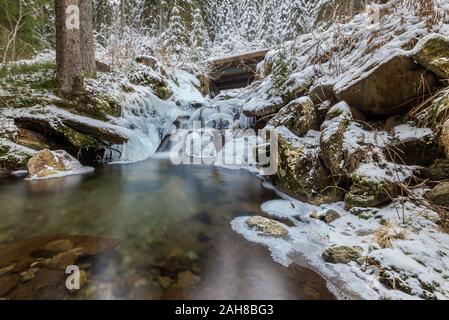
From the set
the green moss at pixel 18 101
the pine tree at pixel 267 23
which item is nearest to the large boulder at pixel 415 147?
the green moss at pixel 18 101

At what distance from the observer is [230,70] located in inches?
476

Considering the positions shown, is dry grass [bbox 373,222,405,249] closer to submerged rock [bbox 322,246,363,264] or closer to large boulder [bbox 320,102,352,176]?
submerged rock [bbox 322,246,363,264]

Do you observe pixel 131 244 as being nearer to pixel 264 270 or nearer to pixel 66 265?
pixel 66 265

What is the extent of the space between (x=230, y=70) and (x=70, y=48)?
7885 millimetres

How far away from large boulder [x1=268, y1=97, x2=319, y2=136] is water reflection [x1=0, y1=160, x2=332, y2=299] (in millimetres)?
1149

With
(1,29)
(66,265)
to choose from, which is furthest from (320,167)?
(1,29)

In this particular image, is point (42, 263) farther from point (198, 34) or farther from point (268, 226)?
A: point (198, 34)

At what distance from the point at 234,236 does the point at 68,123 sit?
4.27m

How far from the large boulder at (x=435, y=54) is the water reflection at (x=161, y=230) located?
8.06 feet

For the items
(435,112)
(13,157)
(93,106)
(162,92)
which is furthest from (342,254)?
(162,92)

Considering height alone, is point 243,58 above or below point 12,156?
above

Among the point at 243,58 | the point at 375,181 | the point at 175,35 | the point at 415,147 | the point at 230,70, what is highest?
the point at 175,35

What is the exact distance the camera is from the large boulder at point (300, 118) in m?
4.23
